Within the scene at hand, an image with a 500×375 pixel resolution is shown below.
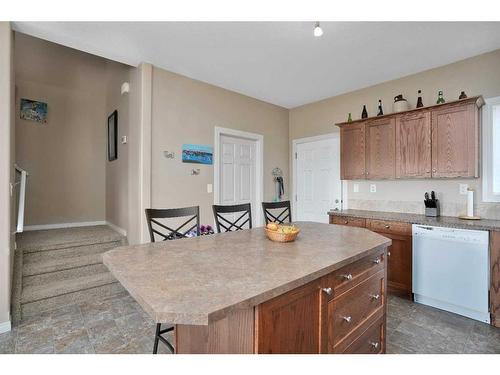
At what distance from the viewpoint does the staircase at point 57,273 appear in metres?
2.50

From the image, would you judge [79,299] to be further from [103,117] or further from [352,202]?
[352,202]

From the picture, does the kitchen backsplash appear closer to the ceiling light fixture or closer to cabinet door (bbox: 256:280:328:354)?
the ceiling light fixture

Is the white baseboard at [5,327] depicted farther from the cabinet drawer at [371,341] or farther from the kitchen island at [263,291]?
the cabinet drawer at [371,341]

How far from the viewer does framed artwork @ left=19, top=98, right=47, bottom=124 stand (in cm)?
393

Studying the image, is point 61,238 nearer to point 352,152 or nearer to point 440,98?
point 352,152

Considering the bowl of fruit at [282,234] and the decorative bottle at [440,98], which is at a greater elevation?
the decorative bottle at [440,98]

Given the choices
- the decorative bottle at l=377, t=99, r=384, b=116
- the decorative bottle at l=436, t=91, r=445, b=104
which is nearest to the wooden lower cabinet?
the decorative bottle at l=436, t=91, r=445, b=104

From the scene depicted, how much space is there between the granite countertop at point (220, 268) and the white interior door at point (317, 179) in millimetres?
2320

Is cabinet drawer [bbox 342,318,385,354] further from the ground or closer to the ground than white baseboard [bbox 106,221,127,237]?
closer to the ground

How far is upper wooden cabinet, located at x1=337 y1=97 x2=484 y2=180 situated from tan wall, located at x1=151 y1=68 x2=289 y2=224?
5.32 ft

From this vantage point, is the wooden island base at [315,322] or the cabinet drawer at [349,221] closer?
the wooden island base at [315,322]

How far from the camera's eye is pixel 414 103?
10.7 feet

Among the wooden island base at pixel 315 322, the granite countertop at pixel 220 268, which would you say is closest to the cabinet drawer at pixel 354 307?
the wooden island base at pixel 315 322

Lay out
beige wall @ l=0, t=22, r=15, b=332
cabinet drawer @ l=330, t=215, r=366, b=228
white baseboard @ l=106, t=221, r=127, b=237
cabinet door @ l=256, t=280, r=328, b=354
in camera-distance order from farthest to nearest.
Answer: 1. white baseboard @ l=106, t=221, r=127, b=237
2. cabinet drawer @ l=330, t=215, r=366, b=228
3. beige wall @ l=0, t=22, r=15, b=332
4. cabinet door @ l=256, t=280, r=328, b=354
